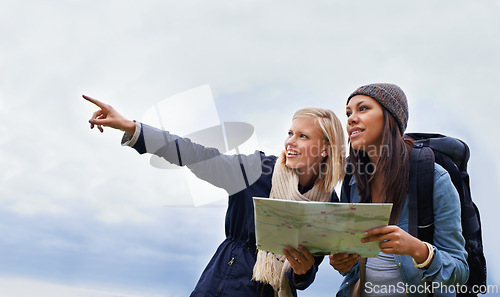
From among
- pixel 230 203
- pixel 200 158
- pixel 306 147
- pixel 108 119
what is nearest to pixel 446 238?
pixel 306 147

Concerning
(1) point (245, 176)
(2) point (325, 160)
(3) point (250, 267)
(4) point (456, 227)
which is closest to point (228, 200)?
(1) point (245, 176)

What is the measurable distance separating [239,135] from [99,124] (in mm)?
1393

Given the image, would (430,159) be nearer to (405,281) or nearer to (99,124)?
(405,281)

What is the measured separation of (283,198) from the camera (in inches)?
141

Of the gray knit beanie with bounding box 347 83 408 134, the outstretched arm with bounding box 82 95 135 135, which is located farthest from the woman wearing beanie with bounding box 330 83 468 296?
the outstretched arm with bounding box 82 95 135 135

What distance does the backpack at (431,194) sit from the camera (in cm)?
297

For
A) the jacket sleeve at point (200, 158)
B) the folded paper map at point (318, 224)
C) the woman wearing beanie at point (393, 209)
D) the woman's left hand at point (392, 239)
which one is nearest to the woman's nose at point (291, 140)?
the jacket sleeve at point (200, 158)

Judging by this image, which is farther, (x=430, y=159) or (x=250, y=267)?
(x=250, y=267)

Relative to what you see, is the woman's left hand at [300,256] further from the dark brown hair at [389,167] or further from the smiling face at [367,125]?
the smiling face at [367,125]

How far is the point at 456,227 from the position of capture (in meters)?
2.87

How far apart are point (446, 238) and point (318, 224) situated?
94 cm

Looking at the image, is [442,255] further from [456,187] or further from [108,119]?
[108,119]

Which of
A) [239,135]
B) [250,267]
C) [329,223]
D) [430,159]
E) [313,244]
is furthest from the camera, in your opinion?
[239,135]

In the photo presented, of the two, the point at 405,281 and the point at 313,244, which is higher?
the point at 313,244
